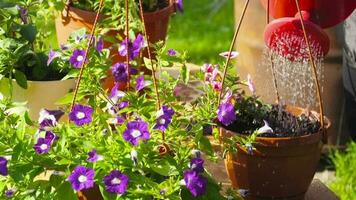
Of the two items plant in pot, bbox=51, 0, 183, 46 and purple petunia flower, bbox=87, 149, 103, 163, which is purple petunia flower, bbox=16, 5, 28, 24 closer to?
plant in pot, bbox=51, 0, 183, 46

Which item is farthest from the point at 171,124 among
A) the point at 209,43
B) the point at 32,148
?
the point at 209,43

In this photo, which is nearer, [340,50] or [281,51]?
[281,51]

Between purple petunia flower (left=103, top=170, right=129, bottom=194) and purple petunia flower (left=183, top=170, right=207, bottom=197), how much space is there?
5.2 inches

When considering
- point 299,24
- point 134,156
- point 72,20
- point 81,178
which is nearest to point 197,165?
point 134,156

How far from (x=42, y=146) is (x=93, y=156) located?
12 centimetres

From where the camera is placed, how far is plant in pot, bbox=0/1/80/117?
232 centimetres

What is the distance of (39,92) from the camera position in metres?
2.36

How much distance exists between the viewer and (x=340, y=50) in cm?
362

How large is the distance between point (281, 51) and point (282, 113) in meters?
0.17

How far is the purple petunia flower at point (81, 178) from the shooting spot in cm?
177

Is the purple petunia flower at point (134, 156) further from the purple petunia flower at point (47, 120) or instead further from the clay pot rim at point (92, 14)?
the clay pot rim at point (92, 14)

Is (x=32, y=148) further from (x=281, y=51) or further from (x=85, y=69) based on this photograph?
(x=281, y=51)

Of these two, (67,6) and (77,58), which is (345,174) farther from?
(77,58)

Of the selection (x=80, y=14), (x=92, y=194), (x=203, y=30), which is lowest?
(x=203, y=30)
